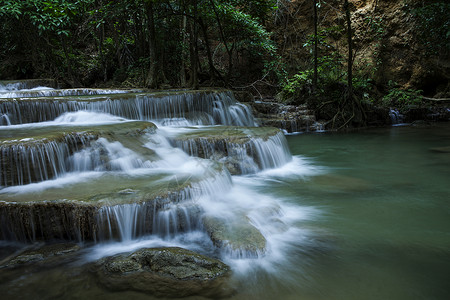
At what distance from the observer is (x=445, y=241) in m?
3.09

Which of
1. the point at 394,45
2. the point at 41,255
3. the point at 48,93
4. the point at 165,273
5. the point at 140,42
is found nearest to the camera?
the point at 165,273

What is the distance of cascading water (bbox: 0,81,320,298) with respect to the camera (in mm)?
3246

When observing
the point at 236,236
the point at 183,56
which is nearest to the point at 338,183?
the point at 236,236

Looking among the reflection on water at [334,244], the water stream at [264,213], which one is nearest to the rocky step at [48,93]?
the water stream at [264,213]

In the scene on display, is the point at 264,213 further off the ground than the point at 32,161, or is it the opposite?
the point at 32,161

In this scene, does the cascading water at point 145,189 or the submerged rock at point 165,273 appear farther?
the cascading water at point 145,189

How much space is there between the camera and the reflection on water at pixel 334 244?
2.47 metres

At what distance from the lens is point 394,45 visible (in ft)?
44.7

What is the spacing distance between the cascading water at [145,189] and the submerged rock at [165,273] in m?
0.31

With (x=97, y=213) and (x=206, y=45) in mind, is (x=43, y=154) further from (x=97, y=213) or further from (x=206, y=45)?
(x=206, y=45)

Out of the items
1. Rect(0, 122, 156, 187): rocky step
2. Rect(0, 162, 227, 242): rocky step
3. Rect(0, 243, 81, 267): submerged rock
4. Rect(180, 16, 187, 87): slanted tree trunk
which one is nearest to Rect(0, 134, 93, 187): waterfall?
Rect(0, 122, 156, 187): rocky step

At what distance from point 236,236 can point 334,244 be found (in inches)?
41.7

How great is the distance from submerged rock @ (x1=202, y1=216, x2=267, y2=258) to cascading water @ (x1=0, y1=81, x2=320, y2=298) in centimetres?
1

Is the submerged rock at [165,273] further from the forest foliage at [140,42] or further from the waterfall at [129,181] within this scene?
the forest foliage at [140,42]
